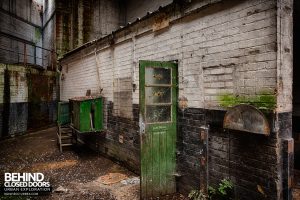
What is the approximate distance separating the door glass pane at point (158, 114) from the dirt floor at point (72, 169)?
164cm

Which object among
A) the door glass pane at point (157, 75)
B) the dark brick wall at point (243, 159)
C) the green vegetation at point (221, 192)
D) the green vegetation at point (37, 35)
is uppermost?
the green vegetation at point (37, 35)

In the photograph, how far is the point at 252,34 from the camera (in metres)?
3.64

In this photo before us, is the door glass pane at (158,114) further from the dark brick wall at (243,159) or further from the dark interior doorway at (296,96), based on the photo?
the dark interior doorway at (296,96)

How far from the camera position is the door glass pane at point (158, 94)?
4.85 m

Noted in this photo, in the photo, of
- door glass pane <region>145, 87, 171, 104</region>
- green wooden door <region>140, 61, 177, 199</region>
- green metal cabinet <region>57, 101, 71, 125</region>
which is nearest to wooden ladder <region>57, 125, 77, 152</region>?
green metal cabinet <region>57, 101, 71, 125</region>

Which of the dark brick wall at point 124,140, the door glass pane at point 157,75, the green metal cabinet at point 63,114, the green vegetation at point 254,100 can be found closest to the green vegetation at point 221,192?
the green vegetation at point 254,100

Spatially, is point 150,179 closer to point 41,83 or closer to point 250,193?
point 250,193

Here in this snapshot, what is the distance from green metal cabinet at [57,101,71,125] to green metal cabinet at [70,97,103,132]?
1.37 metres

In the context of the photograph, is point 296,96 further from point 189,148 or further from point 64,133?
point 64,133

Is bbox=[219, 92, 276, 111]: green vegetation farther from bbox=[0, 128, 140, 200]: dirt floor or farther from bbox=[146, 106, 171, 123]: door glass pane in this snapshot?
bbox=[0, 128, 140, 200]: dirt floor

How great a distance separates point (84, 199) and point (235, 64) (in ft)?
13.3

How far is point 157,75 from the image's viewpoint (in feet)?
16.4

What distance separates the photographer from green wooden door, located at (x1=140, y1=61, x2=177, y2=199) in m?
4.80

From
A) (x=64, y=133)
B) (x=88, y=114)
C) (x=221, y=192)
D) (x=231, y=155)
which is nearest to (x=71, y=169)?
(x=88, y=114)
